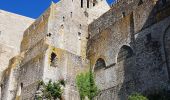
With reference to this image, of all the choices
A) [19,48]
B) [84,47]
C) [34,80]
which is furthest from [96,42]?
[19,48]

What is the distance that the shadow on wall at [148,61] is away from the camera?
17.7 m

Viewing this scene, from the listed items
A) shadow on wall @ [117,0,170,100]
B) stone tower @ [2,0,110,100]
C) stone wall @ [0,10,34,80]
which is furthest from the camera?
stone wall @ [0,10,34,80]

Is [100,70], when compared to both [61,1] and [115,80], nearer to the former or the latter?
[115,80]

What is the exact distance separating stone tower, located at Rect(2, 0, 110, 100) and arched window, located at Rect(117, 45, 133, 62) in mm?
3571

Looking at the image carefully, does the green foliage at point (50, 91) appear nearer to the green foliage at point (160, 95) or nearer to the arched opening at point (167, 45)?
the green foliage at point (160, 95)

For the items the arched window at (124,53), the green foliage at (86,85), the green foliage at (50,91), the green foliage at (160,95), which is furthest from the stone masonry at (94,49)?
the green foliage at (50,91)

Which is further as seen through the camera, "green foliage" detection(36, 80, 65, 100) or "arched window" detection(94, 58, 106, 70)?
"arched window" detection(94, 58, 106, 70)

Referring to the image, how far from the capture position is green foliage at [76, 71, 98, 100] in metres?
22.0

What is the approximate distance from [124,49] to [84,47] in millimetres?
5406

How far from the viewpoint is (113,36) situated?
22.8 metres

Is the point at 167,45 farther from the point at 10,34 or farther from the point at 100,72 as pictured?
the point at 10,34

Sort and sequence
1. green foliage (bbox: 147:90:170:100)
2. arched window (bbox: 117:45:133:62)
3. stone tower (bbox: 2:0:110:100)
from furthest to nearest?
stone tower (bbox: 2:0:110:100)
arched window (bbox: 117:45:133:62)
green foliage (bbox: 147:90:170:100)

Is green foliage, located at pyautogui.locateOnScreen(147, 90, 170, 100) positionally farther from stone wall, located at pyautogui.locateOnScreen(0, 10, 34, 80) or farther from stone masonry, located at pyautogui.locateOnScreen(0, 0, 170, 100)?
stone wall, located at pyautogui.locateOnScreen(0, 10, 34, 80)

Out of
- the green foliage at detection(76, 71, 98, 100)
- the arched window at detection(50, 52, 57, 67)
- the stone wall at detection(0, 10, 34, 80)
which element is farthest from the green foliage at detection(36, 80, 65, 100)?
the stone wall at detection(0, 10, 34, 80)
